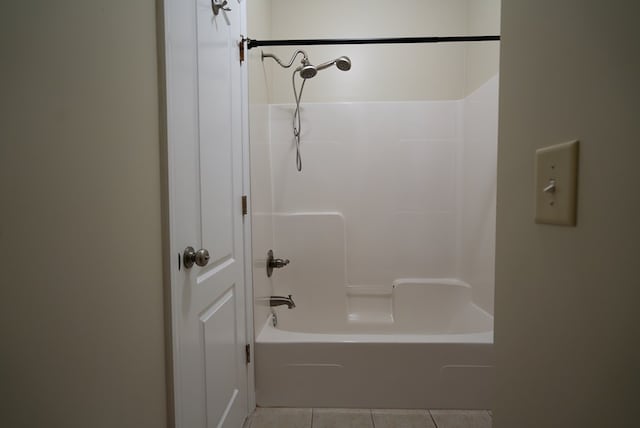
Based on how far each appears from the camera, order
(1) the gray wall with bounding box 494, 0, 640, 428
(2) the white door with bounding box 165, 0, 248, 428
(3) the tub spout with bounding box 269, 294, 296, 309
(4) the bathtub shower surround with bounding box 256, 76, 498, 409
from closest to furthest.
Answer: (1) the gray wall with bounding box 494, 0, 640, 428
(2) the white door with bounding box 165, 0, 248, 428
(3) the tub spout with bounding box 269, 294, 296, 309
(4) the bathtub shower surround with bounding box 256, 76, 498, 409

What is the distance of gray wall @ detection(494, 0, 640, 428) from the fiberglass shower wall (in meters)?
1.59

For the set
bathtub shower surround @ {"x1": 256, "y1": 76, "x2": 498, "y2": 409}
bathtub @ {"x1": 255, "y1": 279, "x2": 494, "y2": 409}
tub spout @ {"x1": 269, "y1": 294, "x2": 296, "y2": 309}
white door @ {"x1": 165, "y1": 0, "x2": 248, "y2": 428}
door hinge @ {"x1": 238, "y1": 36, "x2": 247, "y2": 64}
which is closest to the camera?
white door @ {"x1": 165, "y1": 0, "x2": 248, "y2": 428}

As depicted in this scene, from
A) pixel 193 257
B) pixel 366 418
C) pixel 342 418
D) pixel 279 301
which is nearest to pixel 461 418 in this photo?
pixel 366 418

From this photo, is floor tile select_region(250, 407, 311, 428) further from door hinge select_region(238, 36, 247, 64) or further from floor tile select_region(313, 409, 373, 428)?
door hinge select_region(238, 36, 247, 64)

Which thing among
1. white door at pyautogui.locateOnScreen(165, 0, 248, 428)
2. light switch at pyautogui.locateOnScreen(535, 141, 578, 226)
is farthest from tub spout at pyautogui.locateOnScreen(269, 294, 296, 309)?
light switch at pyautogui.locateOnScreen(535, 141, 578, 226)

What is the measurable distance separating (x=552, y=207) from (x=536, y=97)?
0.58ft

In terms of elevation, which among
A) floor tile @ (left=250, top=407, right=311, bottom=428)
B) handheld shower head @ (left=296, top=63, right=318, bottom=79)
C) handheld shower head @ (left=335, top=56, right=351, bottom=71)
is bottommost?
floor tile @ (left=250, top=407, right=311, bottom=428)

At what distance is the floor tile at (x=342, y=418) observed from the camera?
145 centimetres

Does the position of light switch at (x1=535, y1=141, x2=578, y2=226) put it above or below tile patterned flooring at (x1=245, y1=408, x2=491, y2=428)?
above

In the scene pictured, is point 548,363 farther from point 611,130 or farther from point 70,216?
point 70,216

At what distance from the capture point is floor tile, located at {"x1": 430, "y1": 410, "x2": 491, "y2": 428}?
1.44m

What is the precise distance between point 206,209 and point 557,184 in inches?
35.8

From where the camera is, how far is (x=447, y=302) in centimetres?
209

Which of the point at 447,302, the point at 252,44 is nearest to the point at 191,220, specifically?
the point at 252,44
